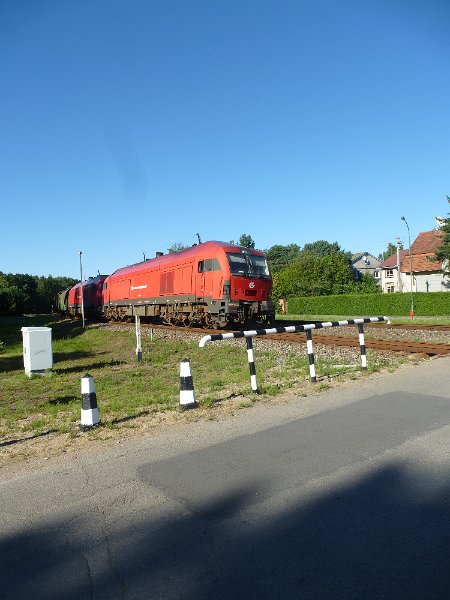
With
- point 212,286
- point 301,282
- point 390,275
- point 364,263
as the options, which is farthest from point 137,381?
point 364,263

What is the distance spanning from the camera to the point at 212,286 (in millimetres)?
18250

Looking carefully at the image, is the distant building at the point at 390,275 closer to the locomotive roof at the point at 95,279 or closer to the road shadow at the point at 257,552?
the locomotive roof at the point at 95,279

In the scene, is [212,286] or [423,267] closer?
[212,286]

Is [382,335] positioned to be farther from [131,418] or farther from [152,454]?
[152,454]

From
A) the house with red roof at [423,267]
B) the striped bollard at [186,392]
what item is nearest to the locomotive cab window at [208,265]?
the striped bollard at [186,392]

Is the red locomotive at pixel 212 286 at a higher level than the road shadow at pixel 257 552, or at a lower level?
higher

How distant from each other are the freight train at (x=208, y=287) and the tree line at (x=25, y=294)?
167 ft

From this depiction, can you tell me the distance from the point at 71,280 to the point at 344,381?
4795 inches

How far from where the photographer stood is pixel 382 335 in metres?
16.4

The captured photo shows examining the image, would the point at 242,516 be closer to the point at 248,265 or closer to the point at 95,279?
the point at 248,265

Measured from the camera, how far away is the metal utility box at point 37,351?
12125mm

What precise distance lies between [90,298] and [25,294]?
49618mm

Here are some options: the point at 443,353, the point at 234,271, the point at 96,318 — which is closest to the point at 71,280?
the point at 96,318

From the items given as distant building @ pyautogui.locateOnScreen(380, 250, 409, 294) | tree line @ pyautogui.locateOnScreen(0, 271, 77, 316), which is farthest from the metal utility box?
tree line @ pyautogui.locateOnScreen(0, 271, 77, 316)
